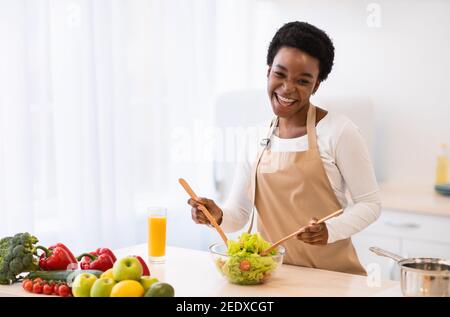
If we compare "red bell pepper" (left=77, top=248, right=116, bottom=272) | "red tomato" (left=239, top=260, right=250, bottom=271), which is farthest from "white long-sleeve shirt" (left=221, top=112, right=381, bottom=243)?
"red bell pepper" (left=77, top=248, right=116, bottom=272)

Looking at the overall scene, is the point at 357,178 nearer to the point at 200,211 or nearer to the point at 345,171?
the point at 345,171

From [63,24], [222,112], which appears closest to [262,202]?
[63,24]

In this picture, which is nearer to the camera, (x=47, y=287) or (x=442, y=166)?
(x=47, y=287)

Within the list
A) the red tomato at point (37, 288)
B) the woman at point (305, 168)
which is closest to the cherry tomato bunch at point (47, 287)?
the red tomato at point (37, 288)

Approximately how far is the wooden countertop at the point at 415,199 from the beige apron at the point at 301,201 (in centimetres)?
98

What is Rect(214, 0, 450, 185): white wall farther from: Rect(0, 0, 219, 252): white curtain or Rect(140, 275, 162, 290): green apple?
Rect(140, 275, 162, 290): green apple

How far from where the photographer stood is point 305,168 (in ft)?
8.15

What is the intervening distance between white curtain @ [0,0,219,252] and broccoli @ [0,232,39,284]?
837 mm

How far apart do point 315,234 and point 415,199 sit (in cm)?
157

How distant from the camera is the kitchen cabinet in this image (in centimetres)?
338

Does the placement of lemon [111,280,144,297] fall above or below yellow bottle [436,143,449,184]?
below

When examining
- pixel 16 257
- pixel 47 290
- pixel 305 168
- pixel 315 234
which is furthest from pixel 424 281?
pixel 16 257

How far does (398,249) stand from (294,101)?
52.7 inches

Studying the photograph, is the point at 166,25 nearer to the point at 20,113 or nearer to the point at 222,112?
the point at 222,112
